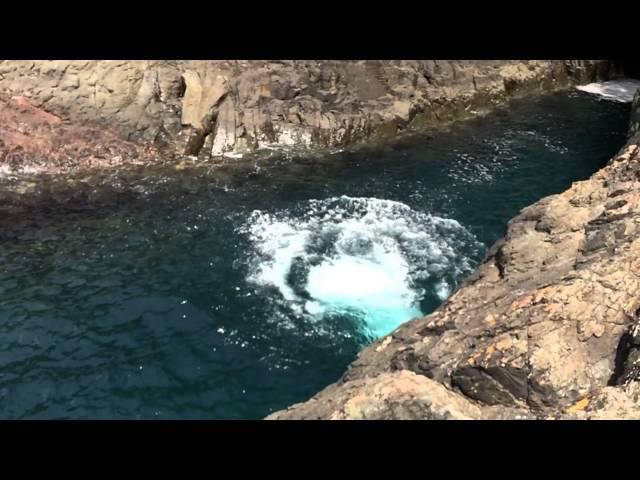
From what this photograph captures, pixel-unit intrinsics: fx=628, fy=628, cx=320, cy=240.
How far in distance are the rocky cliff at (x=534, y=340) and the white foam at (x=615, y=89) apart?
22.7m

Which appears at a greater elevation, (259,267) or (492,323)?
(492,323)

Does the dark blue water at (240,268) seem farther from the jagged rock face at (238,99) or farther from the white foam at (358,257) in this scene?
the jagged rock face at (238,99)

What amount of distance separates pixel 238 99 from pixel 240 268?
11063 millimetres

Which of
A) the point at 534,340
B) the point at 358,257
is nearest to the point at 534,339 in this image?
the point at 534,340

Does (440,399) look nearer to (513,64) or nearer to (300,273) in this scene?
(300,273)

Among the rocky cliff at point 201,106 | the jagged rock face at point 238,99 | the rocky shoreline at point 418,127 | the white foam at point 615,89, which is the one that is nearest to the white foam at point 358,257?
the rocky shoreline at point 418,127

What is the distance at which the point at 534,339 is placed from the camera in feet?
28.1

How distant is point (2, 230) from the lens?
1938cm

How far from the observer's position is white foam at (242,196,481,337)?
53.1 ft

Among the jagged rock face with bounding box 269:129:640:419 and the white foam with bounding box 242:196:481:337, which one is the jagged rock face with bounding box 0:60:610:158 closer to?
the white foam with bounding box 242:196:481:337

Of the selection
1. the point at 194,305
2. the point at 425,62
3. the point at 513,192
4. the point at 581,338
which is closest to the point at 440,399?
the point at 581,338

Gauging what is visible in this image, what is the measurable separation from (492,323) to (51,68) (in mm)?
22311

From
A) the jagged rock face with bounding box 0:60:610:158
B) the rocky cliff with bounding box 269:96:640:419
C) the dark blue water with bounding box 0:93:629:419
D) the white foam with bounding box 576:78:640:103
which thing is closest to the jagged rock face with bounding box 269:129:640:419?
the rocky cliff with bounding box 269:96:640:419

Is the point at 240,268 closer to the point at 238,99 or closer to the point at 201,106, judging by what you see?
the point at 201,106
